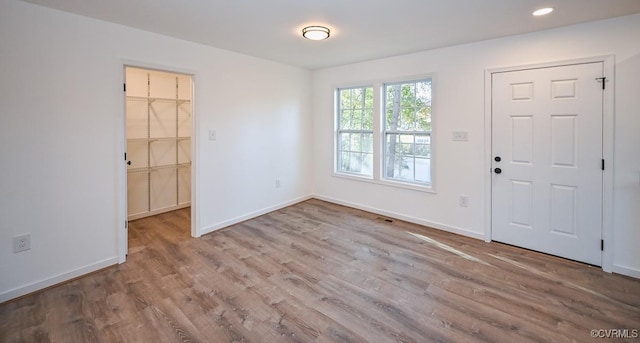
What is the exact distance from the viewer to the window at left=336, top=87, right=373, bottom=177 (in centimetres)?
486

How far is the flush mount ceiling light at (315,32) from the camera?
304 cm

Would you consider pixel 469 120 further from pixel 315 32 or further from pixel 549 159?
pixel 315 32

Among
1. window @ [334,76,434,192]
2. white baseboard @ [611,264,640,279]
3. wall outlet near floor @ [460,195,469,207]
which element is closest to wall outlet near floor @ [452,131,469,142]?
window @ [334,76,434,192]

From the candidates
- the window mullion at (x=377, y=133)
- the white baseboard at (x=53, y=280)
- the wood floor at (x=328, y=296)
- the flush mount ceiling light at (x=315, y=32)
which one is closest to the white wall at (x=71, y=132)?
the white baseboard at (x=53, y=280)

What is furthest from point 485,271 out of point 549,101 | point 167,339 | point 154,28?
point 154,28

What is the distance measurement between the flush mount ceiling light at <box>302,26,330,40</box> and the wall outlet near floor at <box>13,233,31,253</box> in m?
3.15

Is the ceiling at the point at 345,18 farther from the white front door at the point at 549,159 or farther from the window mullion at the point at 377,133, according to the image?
the window mullion at the point at 377,133

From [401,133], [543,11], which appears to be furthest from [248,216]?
[543,11]

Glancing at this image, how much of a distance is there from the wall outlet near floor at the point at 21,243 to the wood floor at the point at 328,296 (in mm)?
406

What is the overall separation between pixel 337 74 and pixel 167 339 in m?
4.35

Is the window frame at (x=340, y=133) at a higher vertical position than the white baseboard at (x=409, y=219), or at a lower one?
higher

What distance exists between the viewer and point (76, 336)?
2000mm

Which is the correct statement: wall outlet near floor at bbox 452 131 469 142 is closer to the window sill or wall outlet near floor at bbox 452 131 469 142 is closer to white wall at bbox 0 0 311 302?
the window sill

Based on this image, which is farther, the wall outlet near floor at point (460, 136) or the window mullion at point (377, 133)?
the window mullion at point (377, 133)
